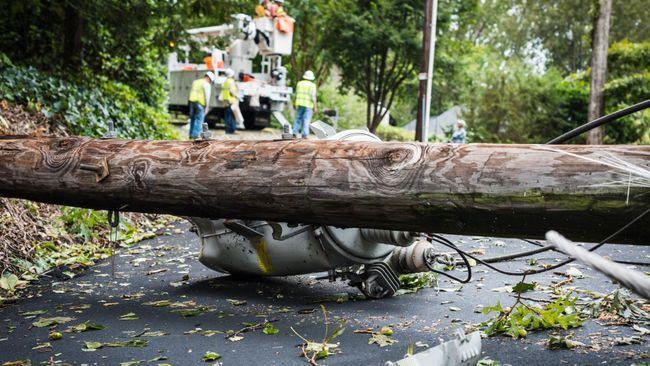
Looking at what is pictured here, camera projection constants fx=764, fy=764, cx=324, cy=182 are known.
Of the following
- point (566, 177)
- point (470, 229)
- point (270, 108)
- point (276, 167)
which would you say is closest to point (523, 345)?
point (470, 229)

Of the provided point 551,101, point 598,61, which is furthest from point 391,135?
point 598,61

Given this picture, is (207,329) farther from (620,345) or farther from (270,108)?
(270,108)

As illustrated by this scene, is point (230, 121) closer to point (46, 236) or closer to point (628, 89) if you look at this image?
point (628, 89)

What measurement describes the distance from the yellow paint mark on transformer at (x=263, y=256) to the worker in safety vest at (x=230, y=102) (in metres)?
14.7

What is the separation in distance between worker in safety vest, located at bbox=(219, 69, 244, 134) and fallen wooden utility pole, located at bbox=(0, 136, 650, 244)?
14.5 m

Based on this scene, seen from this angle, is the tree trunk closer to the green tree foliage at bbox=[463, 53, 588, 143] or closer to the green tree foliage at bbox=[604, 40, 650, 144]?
the green tree foliage at bbox=[604, 40, 650, 144]

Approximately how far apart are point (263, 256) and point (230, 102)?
48.7 feet

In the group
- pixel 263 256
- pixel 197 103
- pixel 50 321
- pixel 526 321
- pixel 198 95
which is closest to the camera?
pixel 526 321

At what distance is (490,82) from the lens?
28.6 meters

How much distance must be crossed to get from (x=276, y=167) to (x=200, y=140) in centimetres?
76

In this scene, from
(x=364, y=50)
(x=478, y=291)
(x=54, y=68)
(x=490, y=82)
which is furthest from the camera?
(x=490, y=82)

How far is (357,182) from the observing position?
13.4 ft

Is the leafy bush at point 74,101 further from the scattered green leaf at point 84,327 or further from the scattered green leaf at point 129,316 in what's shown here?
the scattered green leaf at point 84,327

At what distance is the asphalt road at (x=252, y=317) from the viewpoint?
415 cm
